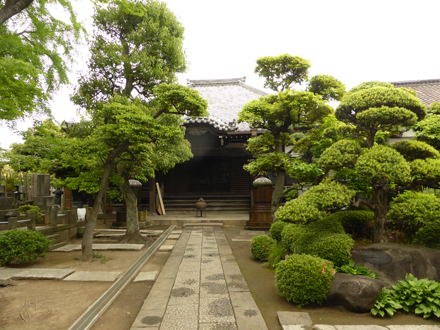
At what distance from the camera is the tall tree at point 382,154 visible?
414 centimetres

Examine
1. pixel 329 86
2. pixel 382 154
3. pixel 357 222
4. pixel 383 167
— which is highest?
pixel 329 86

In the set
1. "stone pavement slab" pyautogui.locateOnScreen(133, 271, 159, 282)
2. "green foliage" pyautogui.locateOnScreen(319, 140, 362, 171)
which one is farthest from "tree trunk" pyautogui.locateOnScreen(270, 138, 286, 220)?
"stone pavement slab" pyautogui.locateOnScreen(133, 271, 159, 282)

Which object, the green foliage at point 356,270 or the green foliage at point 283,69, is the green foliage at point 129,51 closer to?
the green foliage at point 283,69

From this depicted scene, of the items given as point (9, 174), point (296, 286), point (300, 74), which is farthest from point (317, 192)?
point (9, 174)

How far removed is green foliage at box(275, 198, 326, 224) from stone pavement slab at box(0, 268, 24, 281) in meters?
5.31

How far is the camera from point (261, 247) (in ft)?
20.2

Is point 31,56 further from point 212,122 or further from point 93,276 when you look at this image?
point 212,122

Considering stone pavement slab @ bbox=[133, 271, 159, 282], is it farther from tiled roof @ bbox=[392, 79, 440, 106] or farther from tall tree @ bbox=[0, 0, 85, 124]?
tiled roof @ bbox=[392, 79, 440, 106]

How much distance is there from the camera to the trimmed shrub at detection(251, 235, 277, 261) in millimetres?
6102

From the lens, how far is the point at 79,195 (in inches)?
597

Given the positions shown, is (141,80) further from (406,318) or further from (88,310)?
(406,318)

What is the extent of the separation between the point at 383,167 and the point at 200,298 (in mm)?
3616

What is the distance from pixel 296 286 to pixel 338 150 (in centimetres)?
246

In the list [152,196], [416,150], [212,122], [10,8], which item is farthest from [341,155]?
[152,196]
